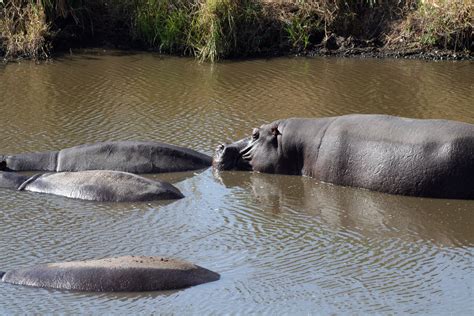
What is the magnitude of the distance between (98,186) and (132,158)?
42.1 inches

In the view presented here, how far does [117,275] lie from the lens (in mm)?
8797

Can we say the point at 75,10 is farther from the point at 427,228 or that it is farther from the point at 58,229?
the point at 427,228

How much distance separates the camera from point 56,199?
11.5 meters

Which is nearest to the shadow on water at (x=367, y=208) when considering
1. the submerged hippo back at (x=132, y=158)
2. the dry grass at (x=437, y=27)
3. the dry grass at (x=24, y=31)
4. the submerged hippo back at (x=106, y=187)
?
the submerged hippo back at (x=132, y=158)

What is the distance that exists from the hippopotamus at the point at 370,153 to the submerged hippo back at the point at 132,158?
0.39 metres

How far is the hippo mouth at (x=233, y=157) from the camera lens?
12.5 m

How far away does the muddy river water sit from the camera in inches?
342

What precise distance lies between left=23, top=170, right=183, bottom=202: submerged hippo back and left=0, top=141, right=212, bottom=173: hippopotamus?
621 mm

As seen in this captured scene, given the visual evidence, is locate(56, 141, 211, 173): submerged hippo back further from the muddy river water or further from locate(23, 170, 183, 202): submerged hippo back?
locate(23, 170, 183, 202): submerged hippo back

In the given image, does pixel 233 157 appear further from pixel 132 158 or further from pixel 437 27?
pixel 437 27

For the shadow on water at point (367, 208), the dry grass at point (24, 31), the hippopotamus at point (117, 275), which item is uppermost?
the dry grass at point (24, 31)

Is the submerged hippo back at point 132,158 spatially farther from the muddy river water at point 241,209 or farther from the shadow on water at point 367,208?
the shadow on water at point 367,208

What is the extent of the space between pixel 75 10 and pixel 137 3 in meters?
1.13

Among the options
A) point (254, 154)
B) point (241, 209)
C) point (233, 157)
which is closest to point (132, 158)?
point (233, 157)
